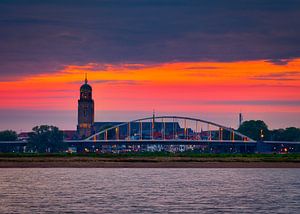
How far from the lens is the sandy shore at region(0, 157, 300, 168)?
399 feet

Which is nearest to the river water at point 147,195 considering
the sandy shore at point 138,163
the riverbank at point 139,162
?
the sandy shore at point 138,163

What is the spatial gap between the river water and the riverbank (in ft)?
130

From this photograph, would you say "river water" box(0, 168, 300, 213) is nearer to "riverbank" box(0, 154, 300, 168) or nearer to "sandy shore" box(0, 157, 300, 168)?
"sandy shore" box(0, 157, 300, 168)

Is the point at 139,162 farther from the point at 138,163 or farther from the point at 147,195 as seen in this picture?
the point at 147,195

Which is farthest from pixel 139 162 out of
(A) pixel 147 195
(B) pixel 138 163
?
(A) pixel 147 195

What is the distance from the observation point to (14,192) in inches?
2500

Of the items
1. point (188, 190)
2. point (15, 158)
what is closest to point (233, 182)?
point (188, 190)

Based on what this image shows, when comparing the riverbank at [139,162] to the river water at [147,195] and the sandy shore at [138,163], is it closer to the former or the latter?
the sandy shore at [138,163]

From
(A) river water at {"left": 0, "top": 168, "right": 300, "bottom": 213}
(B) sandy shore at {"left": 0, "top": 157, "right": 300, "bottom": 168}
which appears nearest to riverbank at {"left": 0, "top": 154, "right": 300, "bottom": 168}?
(B) sandy shore at {"left": 0, "top": 157, "right": 300, "bottom": 168}

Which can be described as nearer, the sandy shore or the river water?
the river water

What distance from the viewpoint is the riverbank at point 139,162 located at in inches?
4818

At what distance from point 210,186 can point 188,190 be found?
580 cm

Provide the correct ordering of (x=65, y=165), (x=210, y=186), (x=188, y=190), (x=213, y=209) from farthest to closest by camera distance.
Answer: (x=65, y=165) → (x=210, y=186) → (x=188, y=190) → (x=213, y=209)

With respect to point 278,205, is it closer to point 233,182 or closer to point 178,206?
point 178,206
